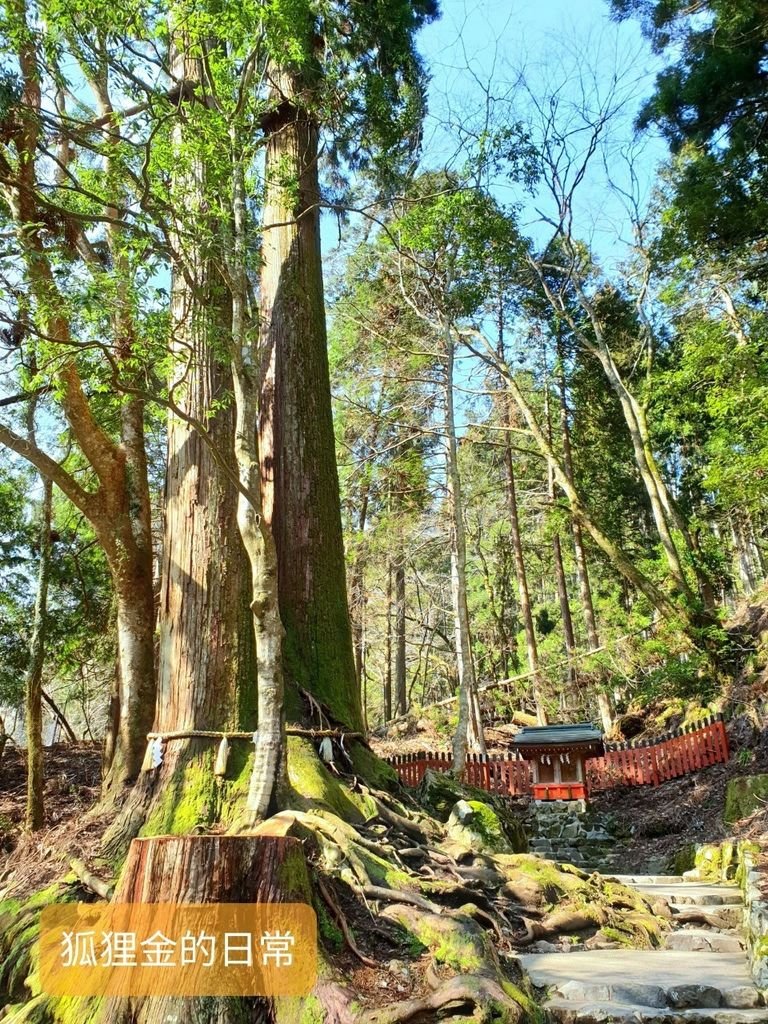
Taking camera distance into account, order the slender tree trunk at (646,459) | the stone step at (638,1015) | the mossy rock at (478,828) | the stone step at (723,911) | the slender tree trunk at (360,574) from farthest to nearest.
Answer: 1. the slender tree trunk at (360,574)
2. the slender tree trunk at (646,459)
3. the mossy rock at (478,828)
4. the stone step at (723,911)
5. the stone step at (638,1015)

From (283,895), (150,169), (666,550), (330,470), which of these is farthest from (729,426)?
(283,895)

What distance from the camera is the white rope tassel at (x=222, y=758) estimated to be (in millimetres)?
4336

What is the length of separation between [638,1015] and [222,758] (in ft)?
8.38

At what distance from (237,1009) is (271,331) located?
210 inches

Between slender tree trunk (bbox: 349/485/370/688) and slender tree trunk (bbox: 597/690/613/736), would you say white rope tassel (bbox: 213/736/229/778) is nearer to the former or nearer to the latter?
slender tree trunk (bbox: 349/485/370/688)

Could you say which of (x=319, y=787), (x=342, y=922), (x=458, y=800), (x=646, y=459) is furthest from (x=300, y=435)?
(x=646, y=459)

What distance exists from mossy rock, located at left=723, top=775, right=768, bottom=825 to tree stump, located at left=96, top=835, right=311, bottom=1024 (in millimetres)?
6639

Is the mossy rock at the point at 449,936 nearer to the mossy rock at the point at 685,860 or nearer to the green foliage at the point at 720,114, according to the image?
the mossy rock at the point at 685,860

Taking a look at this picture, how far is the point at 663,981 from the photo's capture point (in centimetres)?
329

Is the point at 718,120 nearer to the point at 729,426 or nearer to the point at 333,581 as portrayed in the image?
the point at 729,426

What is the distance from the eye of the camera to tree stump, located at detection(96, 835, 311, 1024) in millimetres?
2539

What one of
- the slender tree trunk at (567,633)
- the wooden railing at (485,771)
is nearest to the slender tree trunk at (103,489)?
the wooden railing at (485,771)

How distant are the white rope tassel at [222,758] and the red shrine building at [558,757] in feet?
27.1

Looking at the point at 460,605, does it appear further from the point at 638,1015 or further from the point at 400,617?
the point at 638,1015
